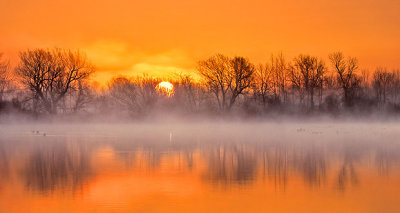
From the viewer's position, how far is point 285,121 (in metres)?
60.0

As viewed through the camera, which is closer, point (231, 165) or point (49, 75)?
point (231, 165)

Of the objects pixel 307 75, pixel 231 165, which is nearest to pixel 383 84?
pixel 307 75

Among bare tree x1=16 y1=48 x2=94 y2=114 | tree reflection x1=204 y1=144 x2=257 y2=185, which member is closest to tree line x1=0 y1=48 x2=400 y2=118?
bare tree x1=16 y1=48 x2=94 y2=114

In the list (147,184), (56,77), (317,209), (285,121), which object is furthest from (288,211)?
(56,77)

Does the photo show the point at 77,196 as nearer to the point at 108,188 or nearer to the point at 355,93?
the point at 108,188

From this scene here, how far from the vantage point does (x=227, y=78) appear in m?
63.4

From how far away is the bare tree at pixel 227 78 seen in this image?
61875 millimetres

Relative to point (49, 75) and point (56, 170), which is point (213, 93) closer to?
point (49, 75)

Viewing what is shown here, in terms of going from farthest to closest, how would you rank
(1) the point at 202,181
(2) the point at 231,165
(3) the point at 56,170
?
1. (2) the point at 231,165
2. (3) the point at 56,170
3. (1) the point at 202,181

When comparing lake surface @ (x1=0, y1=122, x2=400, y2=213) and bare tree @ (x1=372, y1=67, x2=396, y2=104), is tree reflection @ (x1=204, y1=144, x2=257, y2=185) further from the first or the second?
bare tree @ (x1=372, y1=67, x2=396, y2=104)

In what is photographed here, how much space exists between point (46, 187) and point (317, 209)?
6.72 metres

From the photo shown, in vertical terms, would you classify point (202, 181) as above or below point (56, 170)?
below

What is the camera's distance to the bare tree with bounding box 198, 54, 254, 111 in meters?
61.9

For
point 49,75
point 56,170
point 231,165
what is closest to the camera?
point 56,170
